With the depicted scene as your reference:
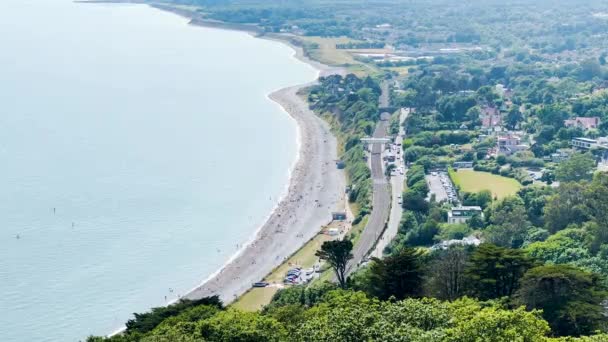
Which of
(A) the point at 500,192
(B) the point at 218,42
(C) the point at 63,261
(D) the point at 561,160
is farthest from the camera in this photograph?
(B) the point at 218,42

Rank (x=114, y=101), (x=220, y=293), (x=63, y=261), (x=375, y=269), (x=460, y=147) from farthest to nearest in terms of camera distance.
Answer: (x=114, y=101) < (x=460, y=147) < (x=63, y=261) < (x=220, y=293) < (x=375, y=269)

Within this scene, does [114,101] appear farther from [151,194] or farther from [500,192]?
[500,192]

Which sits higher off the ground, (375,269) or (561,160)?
(375,269)

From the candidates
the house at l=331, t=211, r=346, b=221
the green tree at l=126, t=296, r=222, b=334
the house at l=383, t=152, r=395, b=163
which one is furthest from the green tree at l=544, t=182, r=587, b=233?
the green tree at l=126, t=296, r=222, b=334

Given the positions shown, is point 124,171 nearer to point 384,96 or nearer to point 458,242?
point 458,242

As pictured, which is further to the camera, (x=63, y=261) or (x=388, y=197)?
(x=388, y=197)

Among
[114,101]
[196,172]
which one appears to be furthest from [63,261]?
[114,101]
